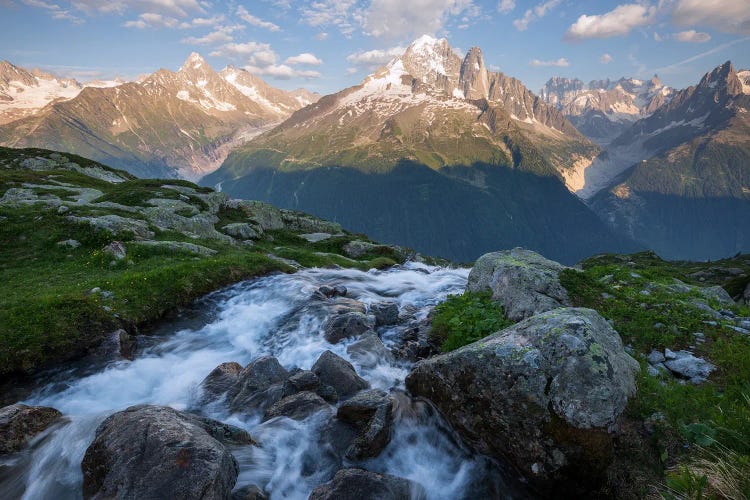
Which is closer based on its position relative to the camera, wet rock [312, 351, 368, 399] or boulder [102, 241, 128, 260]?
wet rock [312, 351, 368, 399]

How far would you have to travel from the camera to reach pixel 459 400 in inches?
436

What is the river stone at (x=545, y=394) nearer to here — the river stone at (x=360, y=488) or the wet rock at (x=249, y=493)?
the river stone at (x=360, y=488)

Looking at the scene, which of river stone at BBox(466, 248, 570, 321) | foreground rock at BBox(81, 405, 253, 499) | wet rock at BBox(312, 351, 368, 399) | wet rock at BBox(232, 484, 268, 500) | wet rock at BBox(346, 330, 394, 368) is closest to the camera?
foreground rock at BBox(81, 405, 253, 499)

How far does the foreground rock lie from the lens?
8.23 meters

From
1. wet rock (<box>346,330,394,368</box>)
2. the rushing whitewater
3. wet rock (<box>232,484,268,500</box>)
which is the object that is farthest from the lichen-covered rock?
wet rock (<box>232,484,268,500</box>)

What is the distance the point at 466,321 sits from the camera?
52.1ft

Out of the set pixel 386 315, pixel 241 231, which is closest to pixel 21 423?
pixel 386 315

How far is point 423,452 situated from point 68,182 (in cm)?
6542

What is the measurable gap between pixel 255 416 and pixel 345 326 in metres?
7.25

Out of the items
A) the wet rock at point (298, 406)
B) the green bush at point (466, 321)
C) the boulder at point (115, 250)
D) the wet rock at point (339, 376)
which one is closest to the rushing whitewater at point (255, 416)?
the wet rock at point (298, 406)

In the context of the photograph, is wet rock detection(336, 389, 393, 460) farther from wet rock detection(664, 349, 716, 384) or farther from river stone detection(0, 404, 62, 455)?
river stone detection(0, 404, 62, 455)

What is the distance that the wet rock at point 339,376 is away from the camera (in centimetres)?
1382

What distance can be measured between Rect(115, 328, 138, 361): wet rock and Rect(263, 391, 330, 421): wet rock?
8.43 m

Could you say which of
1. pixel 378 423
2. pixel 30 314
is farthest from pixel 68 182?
pixel 378 423
